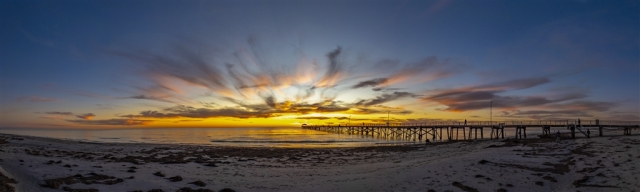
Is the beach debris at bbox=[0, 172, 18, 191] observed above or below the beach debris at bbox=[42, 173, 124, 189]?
above

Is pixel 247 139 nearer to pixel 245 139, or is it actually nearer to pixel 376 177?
pixel 245 139

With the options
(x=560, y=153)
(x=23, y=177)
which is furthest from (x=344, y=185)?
(x=560, y=153)

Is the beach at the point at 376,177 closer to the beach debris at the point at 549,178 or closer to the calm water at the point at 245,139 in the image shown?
the beach debris at the point at 549,178

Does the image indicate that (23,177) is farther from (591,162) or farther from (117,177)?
(591,162)

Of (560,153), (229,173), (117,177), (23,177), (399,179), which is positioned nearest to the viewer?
(23,177)

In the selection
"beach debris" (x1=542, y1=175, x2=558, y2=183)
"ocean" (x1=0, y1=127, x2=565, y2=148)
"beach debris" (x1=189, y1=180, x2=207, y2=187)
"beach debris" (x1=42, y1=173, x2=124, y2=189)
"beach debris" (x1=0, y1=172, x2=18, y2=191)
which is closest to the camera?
"beach debris" (x1=0, y1=172, x2=18, y2=191)

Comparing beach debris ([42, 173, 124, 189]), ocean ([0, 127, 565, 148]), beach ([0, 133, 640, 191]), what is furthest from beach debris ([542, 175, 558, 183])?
ocean ([0, 127, 565, 148])

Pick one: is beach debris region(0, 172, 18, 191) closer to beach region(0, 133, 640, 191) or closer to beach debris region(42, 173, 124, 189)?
beach region(0, 133, 640, 191)

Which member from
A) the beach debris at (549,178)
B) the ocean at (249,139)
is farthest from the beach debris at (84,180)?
the ocean at (249,139)

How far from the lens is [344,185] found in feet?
41.5

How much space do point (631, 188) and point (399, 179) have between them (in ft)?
24.9

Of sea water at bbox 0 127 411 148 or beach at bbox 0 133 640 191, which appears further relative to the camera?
sea water at bbox 0 127 411 148

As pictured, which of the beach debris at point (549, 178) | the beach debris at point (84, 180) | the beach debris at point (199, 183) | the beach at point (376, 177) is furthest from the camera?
the beach debris at point (199, 183)

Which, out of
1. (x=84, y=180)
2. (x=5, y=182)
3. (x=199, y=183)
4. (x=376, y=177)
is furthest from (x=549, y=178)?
(x=5, y=182)
